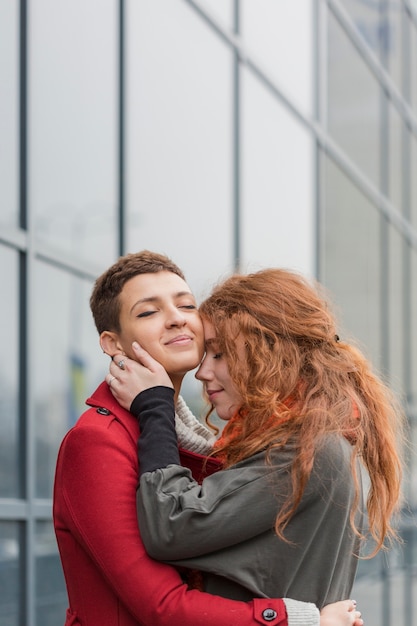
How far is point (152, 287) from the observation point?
294 centimetres

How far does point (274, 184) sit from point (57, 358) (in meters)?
3.83

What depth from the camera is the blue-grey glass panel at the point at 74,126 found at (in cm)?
505

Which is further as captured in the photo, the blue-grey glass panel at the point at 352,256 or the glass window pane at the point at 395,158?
the glass window pane at the point at 395,158

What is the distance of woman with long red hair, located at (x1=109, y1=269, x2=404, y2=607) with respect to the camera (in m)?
2.62

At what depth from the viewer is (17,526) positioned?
4.80m

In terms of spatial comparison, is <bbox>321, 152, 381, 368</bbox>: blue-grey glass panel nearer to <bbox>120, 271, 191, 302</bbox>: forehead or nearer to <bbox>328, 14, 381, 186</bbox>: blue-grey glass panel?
<bbox>328, 14, 381, 186</bbox>: blue-grey glass panel

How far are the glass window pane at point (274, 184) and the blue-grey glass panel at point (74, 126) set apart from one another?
208 cm

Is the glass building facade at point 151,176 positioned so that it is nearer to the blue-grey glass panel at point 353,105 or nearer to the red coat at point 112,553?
the blue-grey glass panel at point 353,105

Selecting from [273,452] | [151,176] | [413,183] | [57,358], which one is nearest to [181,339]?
[273,452]

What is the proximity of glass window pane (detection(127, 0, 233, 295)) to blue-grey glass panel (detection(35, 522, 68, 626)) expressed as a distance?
63.1 inches

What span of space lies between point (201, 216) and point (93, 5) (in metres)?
1.75

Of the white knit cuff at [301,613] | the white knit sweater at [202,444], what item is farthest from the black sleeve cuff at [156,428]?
the white knit cuff at [301,613]

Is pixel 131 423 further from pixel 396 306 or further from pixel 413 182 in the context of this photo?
pixel 413 182

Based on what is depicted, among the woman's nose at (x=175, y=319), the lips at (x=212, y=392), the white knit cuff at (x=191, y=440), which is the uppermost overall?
the woman's nose at (x=175, y=319)
